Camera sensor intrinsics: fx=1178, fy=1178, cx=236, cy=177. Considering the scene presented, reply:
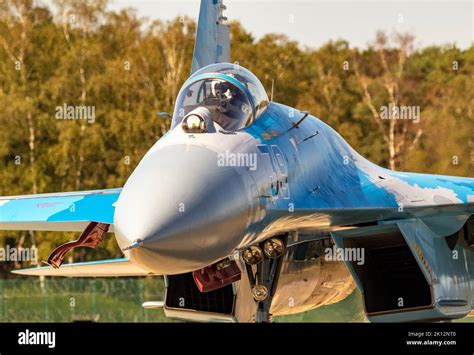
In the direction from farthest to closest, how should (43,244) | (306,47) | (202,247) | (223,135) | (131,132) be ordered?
(306,47) < (131,132) < (43,244) < (223,135) < (202,247)

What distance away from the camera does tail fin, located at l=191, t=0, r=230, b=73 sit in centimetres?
1634

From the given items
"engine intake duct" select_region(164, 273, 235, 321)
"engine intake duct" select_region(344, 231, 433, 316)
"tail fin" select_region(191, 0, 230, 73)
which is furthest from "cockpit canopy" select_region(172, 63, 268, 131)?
"tail fin" select_region(191, 0, 230, 73)

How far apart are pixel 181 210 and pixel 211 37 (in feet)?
27.7

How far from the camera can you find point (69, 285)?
2289 cm

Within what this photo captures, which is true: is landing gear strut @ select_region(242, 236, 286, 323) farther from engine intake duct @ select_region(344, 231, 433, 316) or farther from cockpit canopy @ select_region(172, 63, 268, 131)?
cockpit canopy @ select_region(172, 63, 268, 131)

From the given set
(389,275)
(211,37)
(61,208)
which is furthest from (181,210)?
(211,37)

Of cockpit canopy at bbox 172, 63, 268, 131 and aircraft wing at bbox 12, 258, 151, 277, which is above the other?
cockpit canopy at bbox 172, 63, 268, 131

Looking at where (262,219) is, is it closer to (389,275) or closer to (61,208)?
(389,275)

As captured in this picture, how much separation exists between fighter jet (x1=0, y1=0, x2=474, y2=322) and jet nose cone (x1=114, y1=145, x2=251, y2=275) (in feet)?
0.03

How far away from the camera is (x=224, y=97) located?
33.8ft
